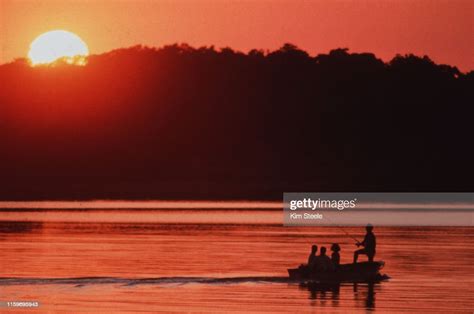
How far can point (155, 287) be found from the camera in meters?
28.3

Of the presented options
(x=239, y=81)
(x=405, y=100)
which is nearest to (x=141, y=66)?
(x=239, y=81)

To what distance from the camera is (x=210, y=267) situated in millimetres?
33438

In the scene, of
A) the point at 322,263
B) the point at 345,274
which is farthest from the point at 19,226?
the point at 322,263

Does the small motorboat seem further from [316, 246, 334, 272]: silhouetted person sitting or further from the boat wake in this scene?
the boat wake

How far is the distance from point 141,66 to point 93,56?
2.98m

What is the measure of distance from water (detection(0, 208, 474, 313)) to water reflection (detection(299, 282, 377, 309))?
0.09 feet

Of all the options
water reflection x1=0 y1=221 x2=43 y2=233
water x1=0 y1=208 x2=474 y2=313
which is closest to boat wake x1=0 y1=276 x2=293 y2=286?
water x1=0 y1=208 x2=474 y2=313

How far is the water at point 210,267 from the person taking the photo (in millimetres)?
25922

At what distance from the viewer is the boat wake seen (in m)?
28.5

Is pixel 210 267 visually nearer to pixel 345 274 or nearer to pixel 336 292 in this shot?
pixel 345 274

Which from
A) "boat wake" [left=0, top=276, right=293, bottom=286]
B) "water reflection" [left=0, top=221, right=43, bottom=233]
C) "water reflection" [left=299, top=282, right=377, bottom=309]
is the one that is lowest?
"water reflection" [left=299, top=282, right=377, bottom=309]

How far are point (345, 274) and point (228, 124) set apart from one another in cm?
4843

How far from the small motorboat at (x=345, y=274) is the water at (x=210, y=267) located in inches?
11.9

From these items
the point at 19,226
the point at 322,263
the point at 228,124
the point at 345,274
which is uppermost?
the point at 228,124
